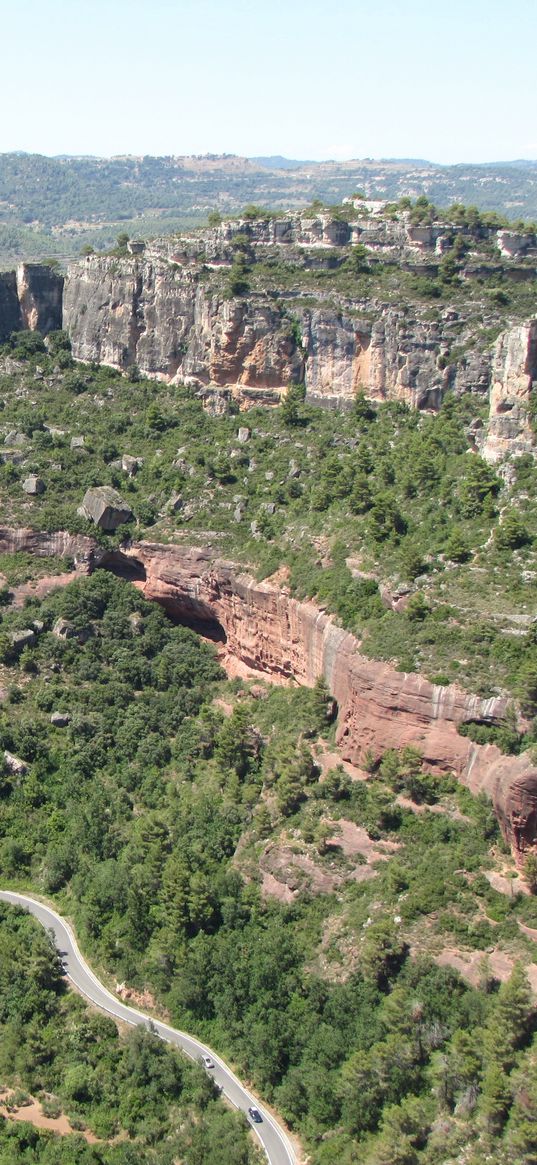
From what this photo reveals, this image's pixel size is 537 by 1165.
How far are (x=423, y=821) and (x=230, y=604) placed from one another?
2091cm

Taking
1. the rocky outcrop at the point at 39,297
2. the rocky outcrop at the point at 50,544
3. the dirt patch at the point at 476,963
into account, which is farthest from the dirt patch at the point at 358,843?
the rocky outcrop at the point at 39,297

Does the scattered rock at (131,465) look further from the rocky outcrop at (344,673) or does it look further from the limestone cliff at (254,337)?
the limestone cliff at (254,337)

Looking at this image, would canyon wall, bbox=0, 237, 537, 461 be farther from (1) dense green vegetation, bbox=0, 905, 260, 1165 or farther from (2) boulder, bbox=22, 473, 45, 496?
(1) dense green vegetation, bbox=0, 905, 260, 1165

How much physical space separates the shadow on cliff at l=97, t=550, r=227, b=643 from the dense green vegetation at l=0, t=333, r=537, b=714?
187 cm

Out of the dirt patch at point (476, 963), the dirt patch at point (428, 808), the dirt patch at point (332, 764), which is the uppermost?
the dirt patch at point (428, 808)

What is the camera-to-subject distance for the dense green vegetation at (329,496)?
56812 millimetres

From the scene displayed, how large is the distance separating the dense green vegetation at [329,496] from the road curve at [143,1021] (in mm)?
17906

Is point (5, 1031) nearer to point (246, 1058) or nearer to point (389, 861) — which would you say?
point (246, 1058)

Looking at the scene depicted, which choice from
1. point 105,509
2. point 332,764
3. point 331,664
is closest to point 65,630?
point 105,509

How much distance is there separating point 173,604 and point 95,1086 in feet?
102

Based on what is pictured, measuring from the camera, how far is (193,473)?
77188mm

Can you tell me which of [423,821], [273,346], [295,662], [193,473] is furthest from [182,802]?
[273,346]

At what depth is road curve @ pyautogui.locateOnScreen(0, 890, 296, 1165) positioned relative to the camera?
46.6 meters

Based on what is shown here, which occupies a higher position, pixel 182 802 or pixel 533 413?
pixel 533 413
